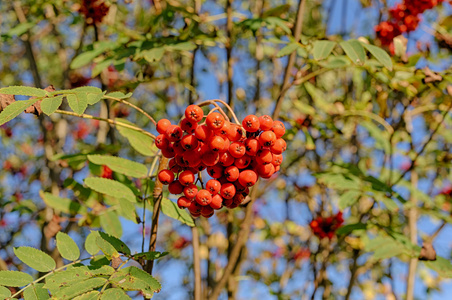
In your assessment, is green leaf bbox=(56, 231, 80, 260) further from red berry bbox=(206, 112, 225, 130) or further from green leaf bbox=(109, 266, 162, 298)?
red berry bbox=(206, 112, 225, 130)

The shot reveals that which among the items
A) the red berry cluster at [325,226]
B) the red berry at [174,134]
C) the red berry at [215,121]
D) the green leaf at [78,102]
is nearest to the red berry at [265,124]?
the red berry at [215,121]

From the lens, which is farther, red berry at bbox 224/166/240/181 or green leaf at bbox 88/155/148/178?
green leaf at bbox 88/155/148/178

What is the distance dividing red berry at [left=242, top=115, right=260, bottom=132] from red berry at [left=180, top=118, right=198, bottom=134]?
153mm

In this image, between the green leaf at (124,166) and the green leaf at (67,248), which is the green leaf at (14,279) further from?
the green leaf at (124,166)

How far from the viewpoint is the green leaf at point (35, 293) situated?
1.12 meters

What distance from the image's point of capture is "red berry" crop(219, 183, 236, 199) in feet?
4.01

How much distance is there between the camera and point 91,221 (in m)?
1.80

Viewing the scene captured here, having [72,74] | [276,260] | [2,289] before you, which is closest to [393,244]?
[2,289]

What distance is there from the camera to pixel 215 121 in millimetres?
1131

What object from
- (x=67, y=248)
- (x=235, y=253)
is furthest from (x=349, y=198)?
(x=67, y=248)

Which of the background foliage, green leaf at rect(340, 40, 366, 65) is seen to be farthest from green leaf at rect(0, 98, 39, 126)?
green leaf at rect(340, 40, 366, 65)

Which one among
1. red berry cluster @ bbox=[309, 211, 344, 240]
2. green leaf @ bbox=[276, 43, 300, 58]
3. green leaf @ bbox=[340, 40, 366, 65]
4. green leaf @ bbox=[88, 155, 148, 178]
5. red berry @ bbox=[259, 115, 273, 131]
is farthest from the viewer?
red berry cluster @ bbox=[309, 211, 344, 240]

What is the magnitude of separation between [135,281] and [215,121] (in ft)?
1.60

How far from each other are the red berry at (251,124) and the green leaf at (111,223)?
2.73 feet
